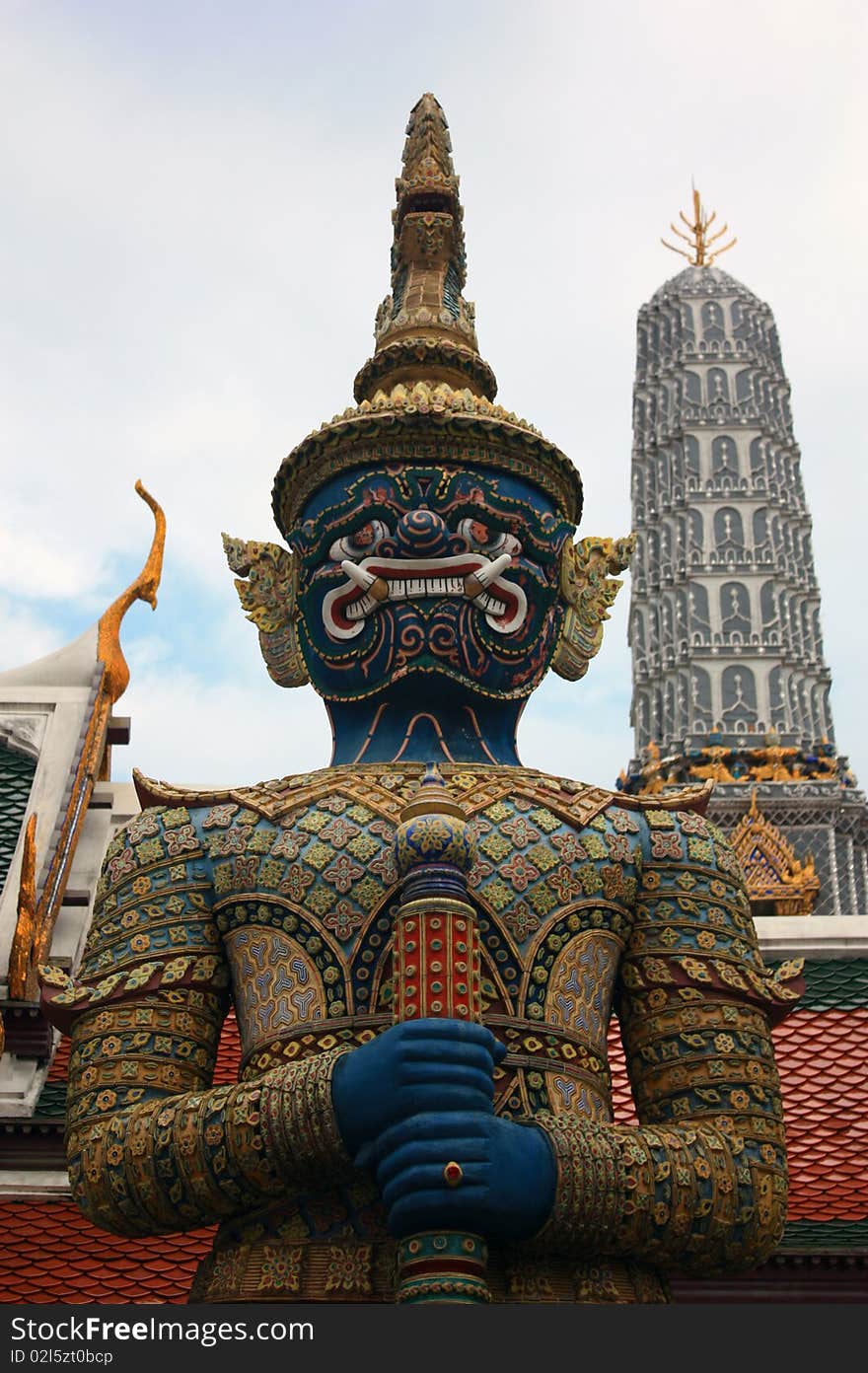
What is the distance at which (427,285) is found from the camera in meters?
6.42

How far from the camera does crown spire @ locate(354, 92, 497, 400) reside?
240 inches

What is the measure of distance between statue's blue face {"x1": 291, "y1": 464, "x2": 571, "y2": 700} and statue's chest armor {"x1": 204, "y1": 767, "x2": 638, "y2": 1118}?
503mm

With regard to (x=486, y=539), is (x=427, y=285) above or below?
above

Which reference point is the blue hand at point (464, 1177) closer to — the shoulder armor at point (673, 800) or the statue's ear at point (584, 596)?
the shoulder armor at point (673, 800)

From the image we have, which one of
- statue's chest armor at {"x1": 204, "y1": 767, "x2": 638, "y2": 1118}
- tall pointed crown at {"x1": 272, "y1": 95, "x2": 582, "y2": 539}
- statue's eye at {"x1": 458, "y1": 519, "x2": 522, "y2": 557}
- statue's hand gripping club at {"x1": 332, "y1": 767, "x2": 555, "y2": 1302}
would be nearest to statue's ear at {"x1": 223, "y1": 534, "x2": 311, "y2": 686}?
tall pointed crown at {"x1": 272, "y1": 95, "x2": 582, "y2": 539}

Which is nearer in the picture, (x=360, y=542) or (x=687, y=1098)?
(x=687, y=1098)

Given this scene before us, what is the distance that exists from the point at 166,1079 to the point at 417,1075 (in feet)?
3.07

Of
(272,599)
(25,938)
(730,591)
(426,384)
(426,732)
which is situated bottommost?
(25,938)

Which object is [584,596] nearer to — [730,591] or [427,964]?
[427,964]

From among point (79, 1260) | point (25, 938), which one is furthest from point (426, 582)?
point (79, 1260)

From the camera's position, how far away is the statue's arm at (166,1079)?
14.0 feet

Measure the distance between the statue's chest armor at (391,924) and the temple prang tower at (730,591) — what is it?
30444 mm

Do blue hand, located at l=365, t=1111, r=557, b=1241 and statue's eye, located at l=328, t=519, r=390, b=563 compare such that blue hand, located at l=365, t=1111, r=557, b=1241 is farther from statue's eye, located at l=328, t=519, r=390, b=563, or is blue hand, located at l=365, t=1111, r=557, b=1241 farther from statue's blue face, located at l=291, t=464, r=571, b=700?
statue's eye, located at l=328, t=519, r=390, b=563

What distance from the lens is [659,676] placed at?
135 feet
